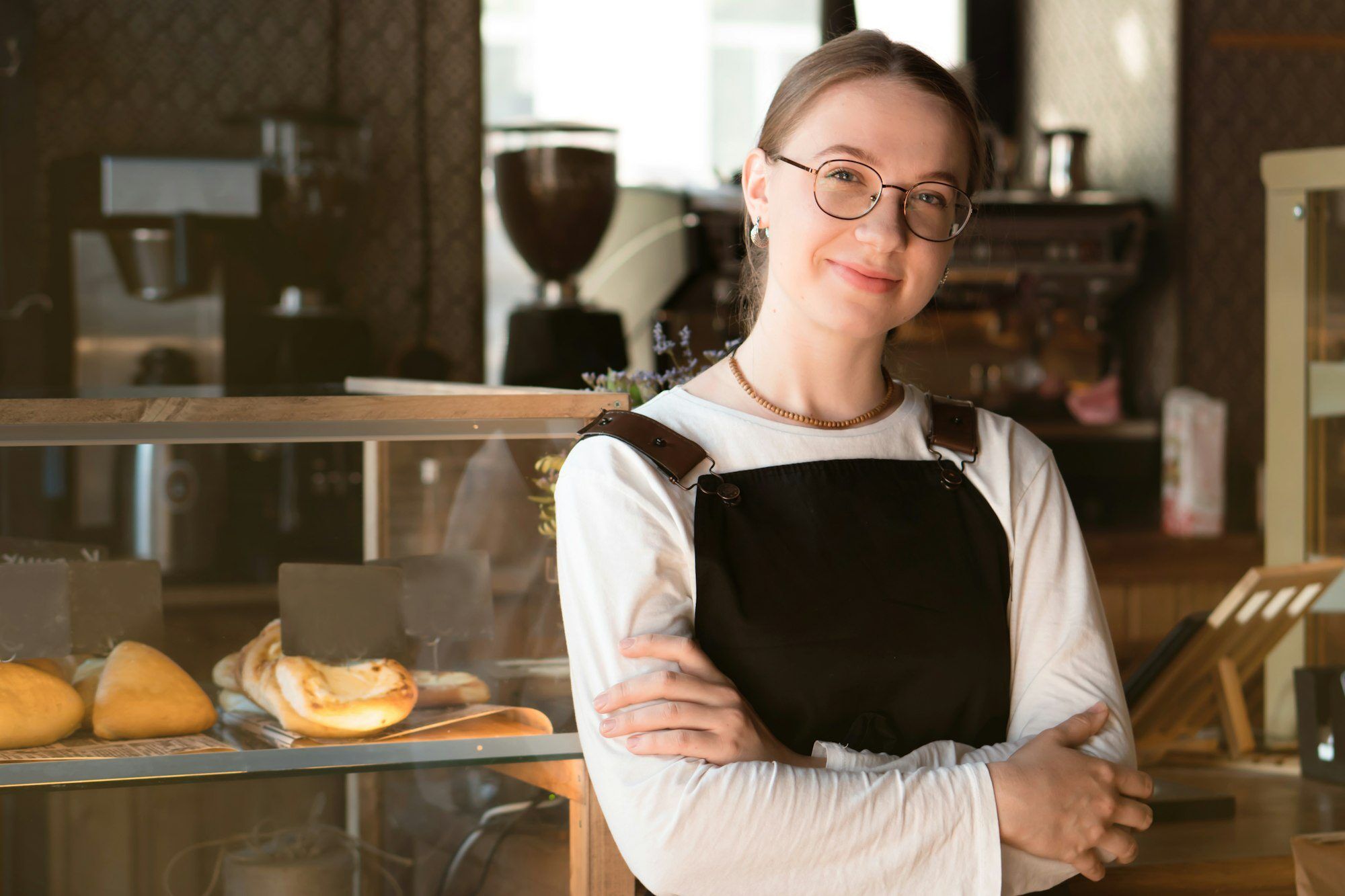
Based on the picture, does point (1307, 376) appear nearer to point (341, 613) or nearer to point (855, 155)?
point (855, 155)

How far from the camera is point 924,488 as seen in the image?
1.14 metres

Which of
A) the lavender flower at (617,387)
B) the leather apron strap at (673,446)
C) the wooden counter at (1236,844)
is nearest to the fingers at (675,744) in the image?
the leather apron strap at (673,446)

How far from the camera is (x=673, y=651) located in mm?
1005

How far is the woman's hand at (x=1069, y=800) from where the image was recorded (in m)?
1.00

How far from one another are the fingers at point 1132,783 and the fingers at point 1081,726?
0.03m

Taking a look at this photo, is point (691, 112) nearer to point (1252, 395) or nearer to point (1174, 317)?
point (1174, 317)

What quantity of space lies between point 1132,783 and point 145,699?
2.74ft

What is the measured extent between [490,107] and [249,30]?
29.3 inches

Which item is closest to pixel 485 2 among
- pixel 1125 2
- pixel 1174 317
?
pixel 1125 2

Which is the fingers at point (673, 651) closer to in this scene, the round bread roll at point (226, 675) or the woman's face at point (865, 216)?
the woman's face at point (865, 216)

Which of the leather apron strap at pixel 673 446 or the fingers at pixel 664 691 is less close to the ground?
the leather apron strap at pixel 673 446

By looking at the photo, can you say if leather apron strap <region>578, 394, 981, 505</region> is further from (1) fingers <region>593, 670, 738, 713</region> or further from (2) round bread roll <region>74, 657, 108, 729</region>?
(2) round bread roll <region>74, 657, 108, 729</region>

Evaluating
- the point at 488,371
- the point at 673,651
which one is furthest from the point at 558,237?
the point at 673,651

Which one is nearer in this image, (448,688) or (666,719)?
(666,719)
